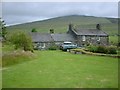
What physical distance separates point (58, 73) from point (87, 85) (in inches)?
198

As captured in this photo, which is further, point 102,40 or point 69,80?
point 102,40

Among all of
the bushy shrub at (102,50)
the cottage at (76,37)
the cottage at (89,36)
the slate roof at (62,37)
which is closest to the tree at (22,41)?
the bushy shrub at (102,50)

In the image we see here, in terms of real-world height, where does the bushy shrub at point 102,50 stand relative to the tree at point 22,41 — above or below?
below

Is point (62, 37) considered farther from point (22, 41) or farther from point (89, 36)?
point (22, 41)

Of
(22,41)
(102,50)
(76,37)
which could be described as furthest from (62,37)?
(102,50)

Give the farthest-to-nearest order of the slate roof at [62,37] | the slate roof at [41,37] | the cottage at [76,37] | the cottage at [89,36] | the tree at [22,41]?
the cottage at [89,36], the slate roof at [62,37], the cottage at [76,37], the slate roof at [41,37], the tree at [22,41]

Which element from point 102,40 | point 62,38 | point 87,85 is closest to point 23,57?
point 87,85

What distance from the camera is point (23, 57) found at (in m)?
31.8

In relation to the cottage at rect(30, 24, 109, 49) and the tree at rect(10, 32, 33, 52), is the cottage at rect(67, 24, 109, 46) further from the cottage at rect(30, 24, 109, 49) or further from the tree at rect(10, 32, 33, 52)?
the tree at rect(10, 32, 33, 52)

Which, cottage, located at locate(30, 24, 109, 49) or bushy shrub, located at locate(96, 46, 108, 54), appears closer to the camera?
bushy shrub, located at locate(96, 46, 108, 54)

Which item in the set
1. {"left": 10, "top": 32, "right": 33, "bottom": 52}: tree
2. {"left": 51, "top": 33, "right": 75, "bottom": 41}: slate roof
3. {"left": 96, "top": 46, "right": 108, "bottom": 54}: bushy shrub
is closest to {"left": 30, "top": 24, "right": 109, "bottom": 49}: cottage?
{"left": 51, "top": 33, "right": 75, "bottom": 41}: slate roof

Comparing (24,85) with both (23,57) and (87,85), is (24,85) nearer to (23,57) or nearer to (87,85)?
(87,85)

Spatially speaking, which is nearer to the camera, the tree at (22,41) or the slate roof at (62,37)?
the tree at (22,41)

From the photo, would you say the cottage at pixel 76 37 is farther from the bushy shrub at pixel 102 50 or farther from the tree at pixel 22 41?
the bushy shrub at pixel 102 50
